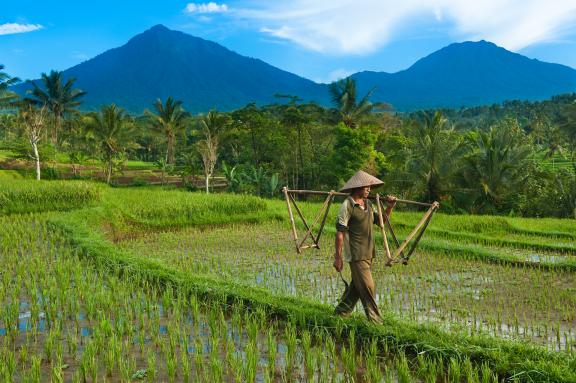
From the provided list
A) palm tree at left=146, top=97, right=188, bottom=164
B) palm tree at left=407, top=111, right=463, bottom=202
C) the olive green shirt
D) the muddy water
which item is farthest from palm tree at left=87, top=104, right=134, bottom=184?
the olive green shirt

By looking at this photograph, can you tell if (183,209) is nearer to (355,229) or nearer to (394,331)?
(355,229)

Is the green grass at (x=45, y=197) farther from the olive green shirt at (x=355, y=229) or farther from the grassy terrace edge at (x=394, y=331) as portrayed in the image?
→ the olive green shirt at (x=355, y=229)

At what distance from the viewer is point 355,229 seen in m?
4.27

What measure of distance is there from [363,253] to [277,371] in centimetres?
123

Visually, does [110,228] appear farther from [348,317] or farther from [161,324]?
[348,317]

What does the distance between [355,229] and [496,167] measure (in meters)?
14.4

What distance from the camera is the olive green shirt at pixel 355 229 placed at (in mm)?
4211

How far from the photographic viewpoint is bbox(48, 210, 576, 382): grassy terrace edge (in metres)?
3.36

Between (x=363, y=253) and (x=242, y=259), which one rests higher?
(x=363, y=253)

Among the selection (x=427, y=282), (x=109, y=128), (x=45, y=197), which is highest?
(x=109, y=128)

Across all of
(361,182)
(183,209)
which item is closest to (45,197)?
(183,209)

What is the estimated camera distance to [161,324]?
4.69 metres

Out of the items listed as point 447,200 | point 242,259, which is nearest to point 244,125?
point 447,200

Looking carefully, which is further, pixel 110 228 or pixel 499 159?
pixel 499 159
